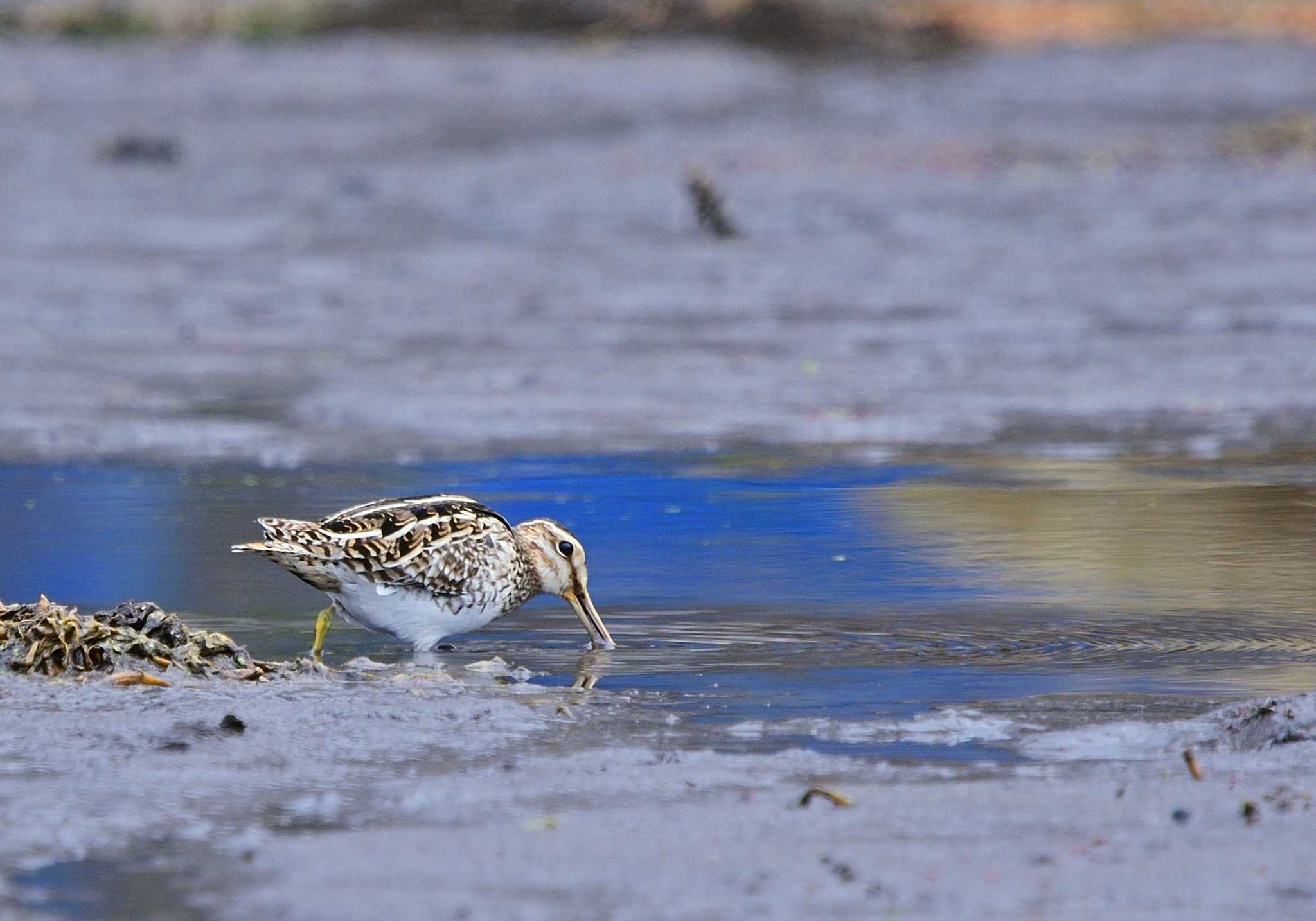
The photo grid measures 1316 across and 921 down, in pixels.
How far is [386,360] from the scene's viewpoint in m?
14.6

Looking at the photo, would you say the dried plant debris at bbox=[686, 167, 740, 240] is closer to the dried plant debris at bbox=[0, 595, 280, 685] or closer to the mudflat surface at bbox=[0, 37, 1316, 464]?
the mudflat surface at bbox=[0, 37, 1316, 464]

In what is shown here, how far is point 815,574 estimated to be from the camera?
28.0 feet

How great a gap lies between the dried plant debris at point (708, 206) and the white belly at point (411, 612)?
12303 mm

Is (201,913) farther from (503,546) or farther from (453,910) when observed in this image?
(503,546)

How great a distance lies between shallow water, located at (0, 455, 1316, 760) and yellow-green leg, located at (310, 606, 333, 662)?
7 cm

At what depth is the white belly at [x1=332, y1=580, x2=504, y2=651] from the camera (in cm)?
729

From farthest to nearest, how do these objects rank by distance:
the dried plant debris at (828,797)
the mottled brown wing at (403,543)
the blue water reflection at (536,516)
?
the blue water reflection at (536,516)
the mottled brown wing at (403,543)
the dried plant debris at (828,797)

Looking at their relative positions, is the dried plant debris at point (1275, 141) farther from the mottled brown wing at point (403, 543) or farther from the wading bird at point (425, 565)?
the mottled brown wing at point (403, 543)

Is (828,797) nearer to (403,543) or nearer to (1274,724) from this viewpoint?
(1274,724)

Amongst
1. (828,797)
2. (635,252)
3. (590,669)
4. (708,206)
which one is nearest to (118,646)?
(590,669)

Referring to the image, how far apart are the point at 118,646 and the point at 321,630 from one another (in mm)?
886

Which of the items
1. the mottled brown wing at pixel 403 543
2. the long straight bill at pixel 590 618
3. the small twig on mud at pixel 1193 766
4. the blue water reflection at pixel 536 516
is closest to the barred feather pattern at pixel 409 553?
the mottled brown wing at pixel 403 543

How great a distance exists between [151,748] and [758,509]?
4.54 m

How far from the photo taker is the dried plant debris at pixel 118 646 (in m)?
6.58
